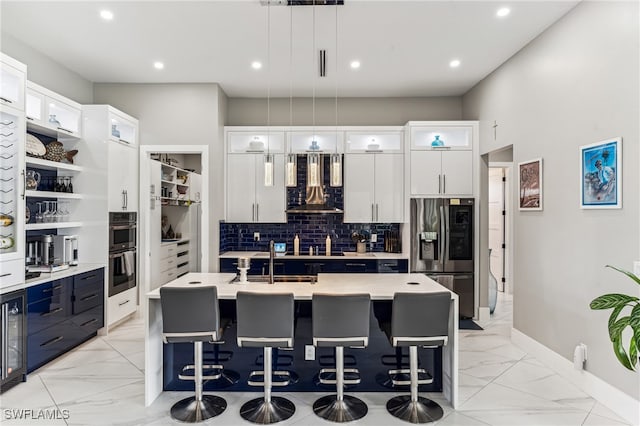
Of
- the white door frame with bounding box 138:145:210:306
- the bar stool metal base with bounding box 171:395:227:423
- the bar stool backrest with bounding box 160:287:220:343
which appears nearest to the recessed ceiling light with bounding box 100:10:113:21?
the white door frame with bounding box 138:145:210:306

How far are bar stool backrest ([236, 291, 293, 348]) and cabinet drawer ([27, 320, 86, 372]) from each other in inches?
85.8

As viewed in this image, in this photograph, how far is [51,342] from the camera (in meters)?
3.68

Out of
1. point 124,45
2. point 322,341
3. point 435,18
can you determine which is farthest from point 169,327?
point 435,18

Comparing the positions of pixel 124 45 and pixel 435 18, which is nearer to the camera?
pixel 435 18

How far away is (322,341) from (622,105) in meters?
2.72

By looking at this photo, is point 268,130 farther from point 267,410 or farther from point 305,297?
point 267,410

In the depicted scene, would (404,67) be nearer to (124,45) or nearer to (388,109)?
(388,109)

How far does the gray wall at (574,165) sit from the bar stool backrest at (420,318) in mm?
1329

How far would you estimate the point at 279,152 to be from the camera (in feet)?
18.3

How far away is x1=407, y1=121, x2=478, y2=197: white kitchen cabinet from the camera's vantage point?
17.2ft

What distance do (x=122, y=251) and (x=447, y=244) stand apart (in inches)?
166

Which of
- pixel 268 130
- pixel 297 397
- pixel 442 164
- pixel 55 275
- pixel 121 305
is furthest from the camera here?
pixel 268 130

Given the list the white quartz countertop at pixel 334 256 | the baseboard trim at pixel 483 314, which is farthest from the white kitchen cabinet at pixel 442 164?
the baseboard trim at pixel 483 314

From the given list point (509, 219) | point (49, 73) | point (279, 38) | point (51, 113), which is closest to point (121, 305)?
point (51, 113)
